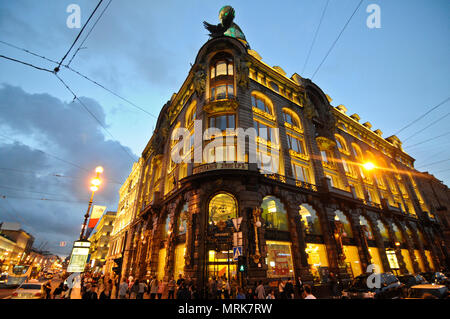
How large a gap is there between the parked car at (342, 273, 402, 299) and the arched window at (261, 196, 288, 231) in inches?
290

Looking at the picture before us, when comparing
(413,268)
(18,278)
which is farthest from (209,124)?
(413,268)

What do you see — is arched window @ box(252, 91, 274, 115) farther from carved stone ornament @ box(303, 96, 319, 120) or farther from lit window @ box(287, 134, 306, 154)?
carved stone ornament @ box(303, 96, 319, 120)

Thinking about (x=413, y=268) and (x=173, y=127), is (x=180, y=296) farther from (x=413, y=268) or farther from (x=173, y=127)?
(x=413, y=268)

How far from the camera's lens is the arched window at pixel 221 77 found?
2295cm

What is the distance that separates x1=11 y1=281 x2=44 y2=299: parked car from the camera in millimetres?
12477

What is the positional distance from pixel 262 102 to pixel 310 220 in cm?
1449

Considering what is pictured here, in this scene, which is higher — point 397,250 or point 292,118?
point 292,118

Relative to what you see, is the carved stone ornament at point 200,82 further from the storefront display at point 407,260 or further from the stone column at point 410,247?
the storefront display at point 407,260

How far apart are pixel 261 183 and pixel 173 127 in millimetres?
18674

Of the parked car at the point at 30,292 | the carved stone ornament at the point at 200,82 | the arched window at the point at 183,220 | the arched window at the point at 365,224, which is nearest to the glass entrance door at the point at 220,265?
the arched window at the point at 183,220

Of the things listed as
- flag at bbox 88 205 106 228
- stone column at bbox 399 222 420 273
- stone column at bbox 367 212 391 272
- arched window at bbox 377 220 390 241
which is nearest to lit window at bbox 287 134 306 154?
stone column at bbox 367 212 391 272

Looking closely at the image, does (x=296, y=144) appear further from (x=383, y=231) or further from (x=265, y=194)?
(x=383, y=231)

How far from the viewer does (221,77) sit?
23594 millimetres

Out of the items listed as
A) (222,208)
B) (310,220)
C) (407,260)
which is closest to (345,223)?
(310,220)
